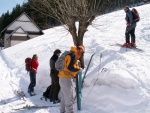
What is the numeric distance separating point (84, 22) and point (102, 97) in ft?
10.9

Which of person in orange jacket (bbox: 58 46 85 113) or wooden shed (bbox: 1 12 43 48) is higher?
wooden shed (bbox: 1 12 43 48)

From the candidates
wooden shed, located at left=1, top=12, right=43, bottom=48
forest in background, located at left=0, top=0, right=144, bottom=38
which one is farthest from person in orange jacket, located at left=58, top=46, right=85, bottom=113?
wooden shed, located at left=1, top=12, right=43, bottom=48

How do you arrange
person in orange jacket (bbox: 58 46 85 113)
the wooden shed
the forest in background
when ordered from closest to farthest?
person in orange jacket (bbox: 58 46 85 113) → the forest in background → the wooden shed

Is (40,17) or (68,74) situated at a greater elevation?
(40,17)

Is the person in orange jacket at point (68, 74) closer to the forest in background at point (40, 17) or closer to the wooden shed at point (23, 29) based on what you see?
the forest in background at point (40, 17)

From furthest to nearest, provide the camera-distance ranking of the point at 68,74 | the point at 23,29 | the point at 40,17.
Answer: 1. the point at 23,29
2. the point at 40,17
3. the point at 68,74

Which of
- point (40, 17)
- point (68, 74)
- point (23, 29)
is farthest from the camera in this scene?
point (23, 29)

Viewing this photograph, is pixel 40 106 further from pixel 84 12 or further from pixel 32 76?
pixel 84 12

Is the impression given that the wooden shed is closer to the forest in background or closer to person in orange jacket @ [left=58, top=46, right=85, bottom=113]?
the forest in background

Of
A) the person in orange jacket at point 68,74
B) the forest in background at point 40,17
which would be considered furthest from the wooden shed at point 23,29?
the person in orange jacket at point 68,74

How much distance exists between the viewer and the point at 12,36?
136ft

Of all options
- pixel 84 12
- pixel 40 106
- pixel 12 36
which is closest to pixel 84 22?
pixel 84 12

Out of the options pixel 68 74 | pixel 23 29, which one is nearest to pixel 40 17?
pixel 68 74

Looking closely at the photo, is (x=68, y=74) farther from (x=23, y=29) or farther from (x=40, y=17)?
(x=23, y=29)
